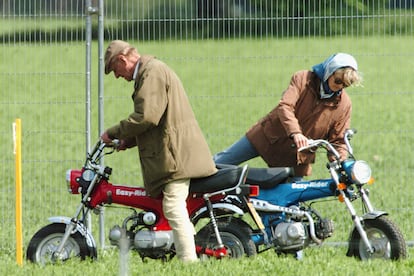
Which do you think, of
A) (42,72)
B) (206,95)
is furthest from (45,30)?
(206,95)

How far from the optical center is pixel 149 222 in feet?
31.6

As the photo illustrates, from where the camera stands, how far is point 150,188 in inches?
371

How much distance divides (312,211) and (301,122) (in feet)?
2.67

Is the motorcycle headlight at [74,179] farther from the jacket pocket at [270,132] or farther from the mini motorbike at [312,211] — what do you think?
the jacket pocket at [270,132]

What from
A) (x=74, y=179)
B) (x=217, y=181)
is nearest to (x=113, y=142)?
(x=74, y=179)

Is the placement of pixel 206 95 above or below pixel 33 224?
above

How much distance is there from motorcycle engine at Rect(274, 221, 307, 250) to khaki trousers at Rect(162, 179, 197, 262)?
2.31ft

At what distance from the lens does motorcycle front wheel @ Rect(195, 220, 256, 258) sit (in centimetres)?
951

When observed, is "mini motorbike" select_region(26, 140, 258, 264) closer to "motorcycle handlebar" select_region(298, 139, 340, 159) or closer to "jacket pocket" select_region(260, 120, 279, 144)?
"motorcycle handlebar" select_region(298, 139, 340, 159)

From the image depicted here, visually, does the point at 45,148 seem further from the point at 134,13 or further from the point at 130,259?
the point at 130,259

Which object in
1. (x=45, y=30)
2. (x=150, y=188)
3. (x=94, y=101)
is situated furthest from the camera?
(x=94, y=101)

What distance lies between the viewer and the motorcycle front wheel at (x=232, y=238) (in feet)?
31.2

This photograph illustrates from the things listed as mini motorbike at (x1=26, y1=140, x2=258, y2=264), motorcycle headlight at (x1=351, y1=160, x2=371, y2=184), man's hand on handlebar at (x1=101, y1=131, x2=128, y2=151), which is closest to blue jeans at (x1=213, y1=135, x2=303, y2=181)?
mini motorbike at (x1=26, y1=140, x2=258, y2=264)

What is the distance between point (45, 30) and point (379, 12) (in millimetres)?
3171
